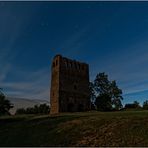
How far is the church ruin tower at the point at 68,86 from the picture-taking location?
35.0 m

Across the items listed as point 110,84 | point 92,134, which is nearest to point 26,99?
point 110,84

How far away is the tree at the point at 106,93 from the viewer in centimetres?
4203

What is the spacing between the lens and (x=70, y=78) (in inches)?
1458

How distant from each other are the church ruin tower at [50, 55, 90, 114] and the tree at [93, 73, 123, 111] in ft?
15.2

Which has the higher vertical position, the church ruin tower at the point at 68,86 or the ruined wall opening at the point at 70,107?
the church ruin tower at the point at 68,86

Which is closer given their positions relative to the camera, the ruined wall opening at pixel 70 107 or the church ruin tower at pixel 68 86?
the church ruin tower at pixel 68 86

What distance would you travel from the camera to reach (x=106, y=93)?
149 ft

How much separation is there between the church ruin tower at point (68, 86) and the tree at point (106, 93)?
15.2ft

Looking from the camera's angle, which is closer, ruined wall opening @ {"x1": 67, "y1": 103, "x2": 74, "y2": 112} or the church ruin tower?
the church ruin tower

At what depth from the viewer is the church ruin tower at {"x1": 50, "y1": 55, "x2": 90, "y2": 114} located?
3497 centimetres

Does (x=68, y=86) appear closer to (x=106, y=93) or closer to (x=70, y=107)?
(x=70, y=107)

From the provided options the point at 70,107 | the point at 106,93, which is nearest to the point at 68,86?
the point at 70,107

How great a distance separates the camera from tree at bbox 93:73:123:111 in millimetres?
42031

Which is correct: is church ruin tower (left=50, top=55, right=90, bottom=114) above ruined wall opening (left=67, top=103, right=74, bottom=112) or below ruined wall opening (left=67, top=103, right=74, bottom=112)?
above
